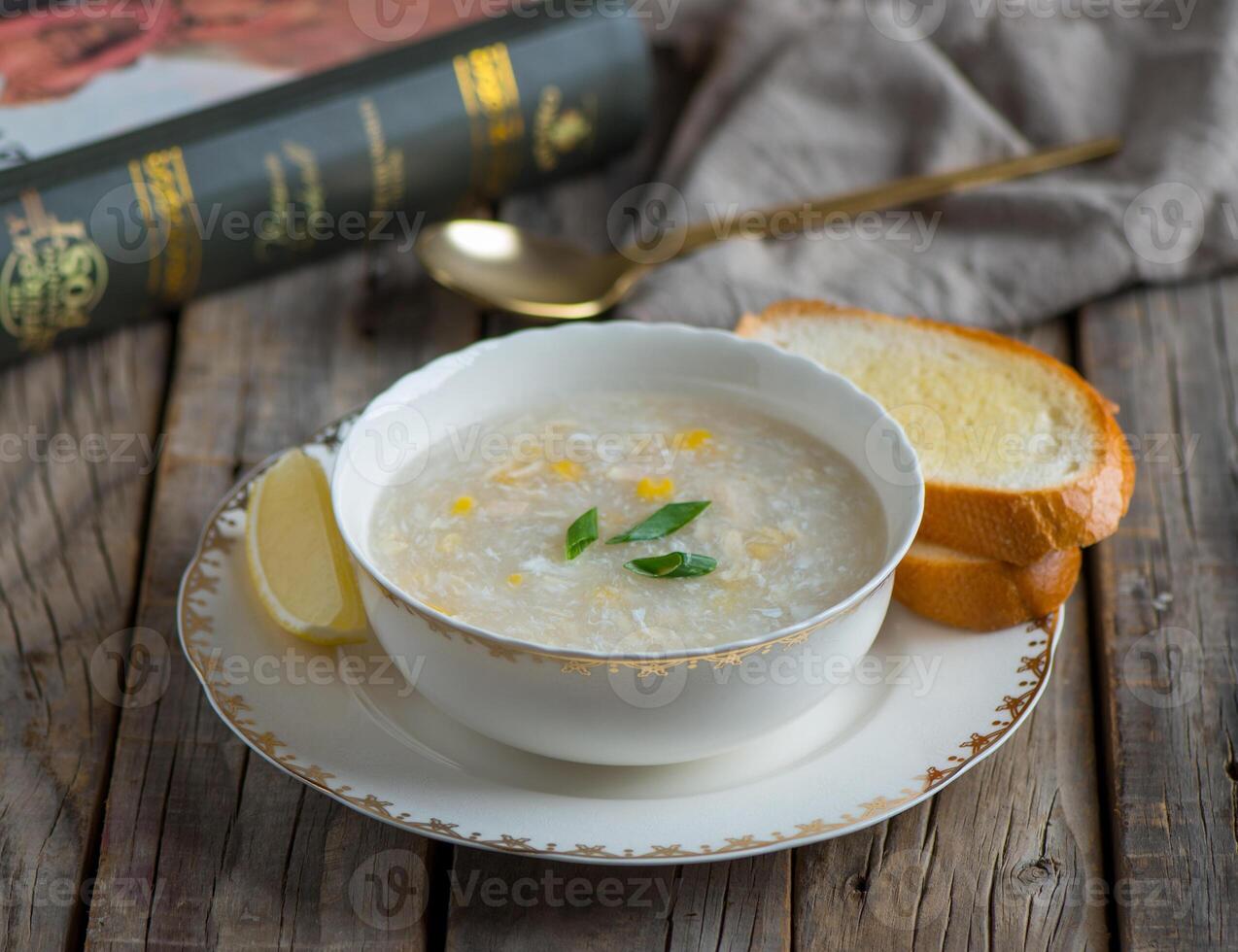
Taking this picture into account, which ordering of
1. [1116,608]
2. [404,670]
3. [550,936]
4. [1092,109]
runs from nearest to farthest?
1. [550,936]
2. [404,670]
3. [1116,608]
4. [1092,109]

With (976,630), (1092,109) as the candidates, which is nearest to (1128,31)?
(1092,109)

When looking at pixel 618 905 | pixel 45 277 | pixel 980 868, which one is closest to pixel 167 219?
pixel 45 277

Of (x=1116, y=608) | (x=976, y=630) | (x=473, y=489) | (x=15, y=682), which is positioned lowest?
(x=1116, y=608)

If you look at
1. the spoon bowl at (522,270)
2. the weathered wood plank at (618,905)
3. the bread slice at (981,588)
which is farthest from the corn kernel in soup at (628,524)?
the spoon bowl at (522,270)

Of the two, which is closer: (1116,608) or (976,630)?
(976,630)

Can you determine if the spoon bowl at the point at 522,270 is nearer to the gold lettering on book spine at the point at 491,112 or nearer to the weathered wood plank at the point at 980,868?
the gold lettering on book spine at the point at 491,112

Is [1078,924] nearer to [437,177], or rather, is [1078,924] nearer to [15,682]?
[15,682]

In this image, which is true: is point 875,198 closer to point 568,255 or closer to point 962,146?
point 962,146

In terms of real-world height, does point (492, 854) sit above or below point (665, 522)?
below
